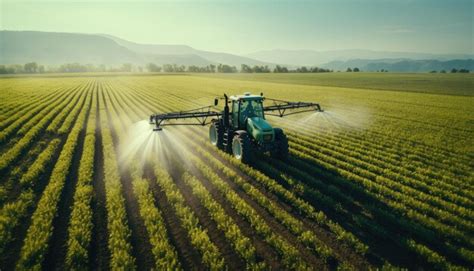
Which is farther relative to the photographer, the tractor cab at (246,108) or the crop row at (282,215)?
the tractor cab at (246,108)

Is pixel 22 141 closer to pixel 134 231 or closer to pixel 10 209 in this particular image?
pixel 10 209

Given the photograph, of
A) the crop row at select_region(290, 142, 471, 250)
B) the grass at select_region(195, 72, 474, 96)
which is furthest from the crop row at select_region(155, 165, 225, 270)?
the grass at select_region(195, 72, 474, 96)

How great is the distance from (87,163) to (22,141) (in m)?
5.53

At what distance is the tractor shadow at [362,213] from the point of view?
18.8ft

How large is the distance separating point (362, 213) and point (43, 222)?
7.99m

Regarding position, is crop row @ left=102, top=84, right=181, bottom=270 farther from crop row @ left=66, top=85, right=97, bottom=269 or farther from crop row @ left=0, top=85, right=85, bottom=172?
crop row @ left=0, top=85, right=85, bottom=172

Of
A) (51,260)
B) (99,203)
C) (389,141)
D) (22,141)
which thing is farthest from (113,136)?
(389,141)

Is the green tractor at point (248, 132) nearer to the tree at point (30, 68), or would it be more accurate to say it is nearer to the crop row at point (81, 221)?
the crop row at point (81, 221)

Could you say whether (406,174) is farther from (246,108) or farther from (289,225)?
(246,108)

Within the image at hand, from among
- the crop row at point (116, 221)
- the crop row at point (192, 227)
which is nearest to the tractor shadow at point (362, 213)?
the crop row at point (192, 227)

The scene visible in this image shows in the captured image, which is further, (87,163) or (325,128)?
(325,128)

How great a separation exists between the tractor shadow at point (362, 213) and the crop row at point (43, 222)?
21.0 feet

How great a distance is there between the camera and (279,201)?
7812 mm

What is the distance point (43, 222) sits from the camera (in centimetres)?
655
